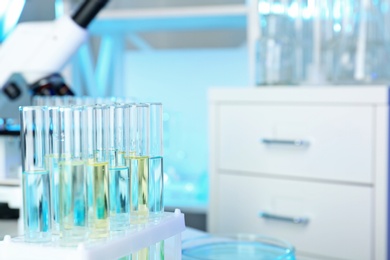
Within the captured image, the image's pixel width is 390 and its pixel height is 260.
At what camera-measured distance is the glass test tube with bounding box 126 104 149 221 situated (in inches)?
24.3

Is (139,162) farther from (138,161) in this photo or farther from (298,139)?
(298,139)

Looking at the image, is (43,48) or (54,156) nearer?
(54,156)

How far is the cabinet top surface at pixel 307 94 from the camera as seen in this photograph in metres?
1.27

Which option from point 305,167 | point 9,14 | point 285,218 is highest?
point 9,14

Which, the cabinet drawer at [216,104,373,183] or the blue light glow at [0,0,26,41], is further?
the cabinet drawer at [216,104,373,183]

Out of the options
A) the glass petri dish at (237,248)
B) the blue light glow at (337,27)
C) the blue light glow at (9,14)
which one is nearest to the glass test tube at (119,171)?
the glass petri dish at (237,248)

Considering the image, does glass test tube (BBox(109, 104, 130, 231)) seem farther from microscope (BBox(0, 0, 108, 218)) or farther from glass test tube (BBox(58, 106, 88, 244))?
microscope (BBox(0, 0, 108, 218))

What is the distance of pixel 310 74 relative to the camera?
5.40 feet

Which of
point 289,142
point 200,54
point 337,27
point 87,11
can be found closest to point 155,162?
point 87,11

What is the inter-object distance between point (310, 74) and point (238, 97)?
271mm

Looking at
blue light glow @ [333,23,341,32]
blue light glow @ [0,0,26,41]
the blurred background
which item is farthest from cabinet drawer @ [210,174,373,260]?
blue light glow @ [0,0,26,41]

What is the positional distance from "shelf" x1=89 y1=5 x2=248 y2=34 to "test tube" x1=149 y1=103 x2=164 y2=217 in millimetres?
1130

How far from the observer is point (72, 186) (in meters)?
0.57

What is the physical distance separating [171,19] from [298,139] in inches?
26.6
